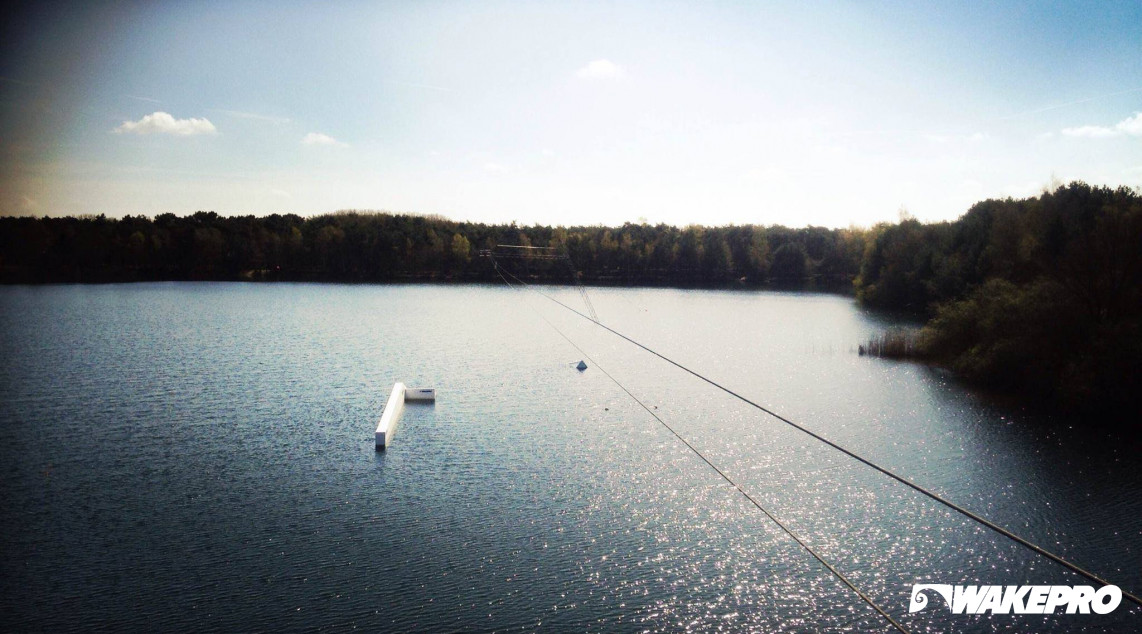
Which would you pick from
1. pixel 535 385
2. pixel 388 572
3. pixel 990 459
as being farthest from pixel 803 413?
pixel 388 572

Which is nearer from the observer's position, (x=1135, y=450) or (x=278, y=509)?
(x=278, y=509)

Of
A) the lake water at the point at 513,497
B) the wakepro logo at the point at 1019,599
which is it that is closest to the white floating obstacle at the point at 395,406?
the lake water at the point at 513,497

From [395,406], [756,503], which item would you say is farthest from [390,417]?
[756,503]

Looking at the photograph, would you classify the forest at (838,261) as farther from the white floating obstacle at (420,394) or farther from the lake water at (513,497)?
the white floating obstacle at (420,394)

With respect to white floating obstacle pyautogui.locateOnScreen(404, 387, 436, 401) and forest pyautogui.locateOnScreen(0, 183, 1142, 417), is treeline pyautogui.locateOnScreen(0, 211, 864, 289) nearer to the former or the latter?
forest pyautogui.locateOnScreen(0, 183, 1142, 417)

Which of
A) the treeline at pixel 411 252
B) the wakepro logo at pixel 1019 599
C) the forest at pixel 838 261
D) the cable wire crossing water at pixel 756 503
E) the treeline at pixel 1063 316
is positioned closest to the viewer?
the cable wire crossing water at pixel 756 503

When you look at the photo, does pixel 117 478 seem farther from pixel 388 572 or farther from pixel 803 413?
pixel 803 413
